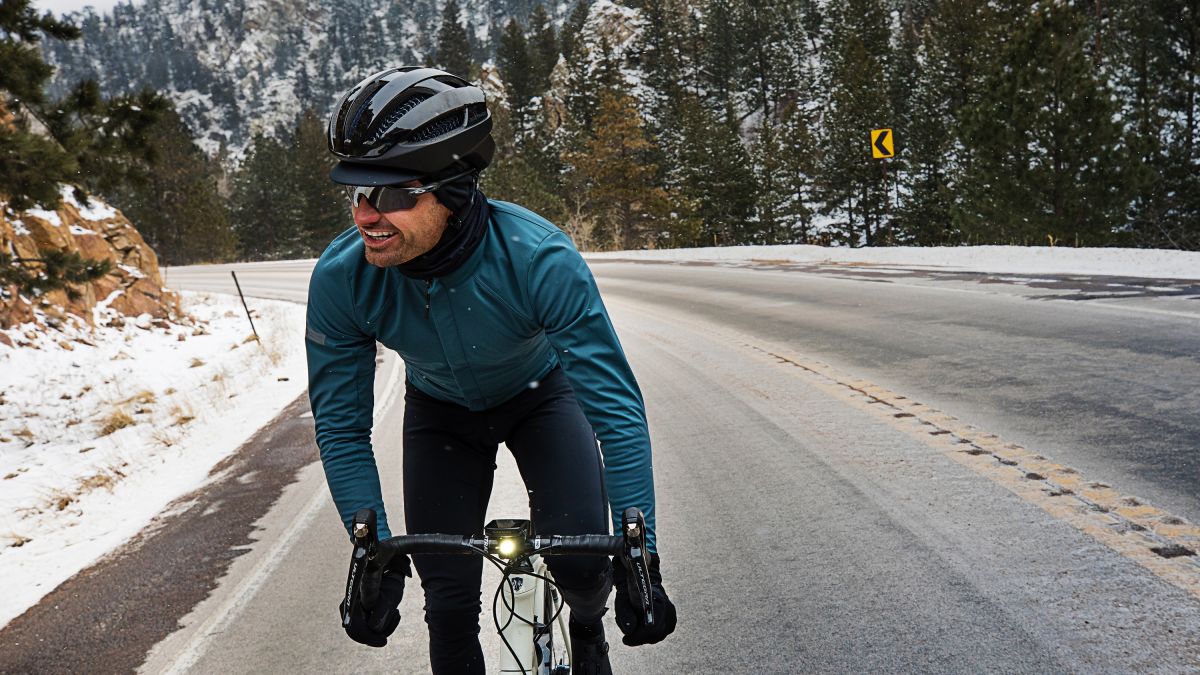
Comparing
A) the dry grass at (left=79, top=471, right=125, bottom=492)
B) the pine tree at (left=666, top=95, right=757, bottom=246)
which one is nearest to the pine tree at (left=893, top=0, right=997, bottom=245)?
the pine tree at (left=666, top=95, right=757, bottom=246)

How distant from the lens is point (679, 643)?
333 cm

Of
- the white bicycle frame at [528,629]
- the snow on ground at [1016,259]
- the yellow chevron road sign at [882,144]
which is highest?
the yellow chevron road sign at [882,144]

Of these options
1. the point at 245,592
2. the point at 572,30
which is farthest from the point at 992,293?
the point at 572,30

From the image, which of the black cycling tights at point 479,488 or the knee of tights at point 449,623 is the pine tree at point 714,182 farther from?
the knee of tights at point 449,623

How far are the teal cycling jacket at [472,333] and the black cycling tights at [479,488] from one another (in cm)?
16

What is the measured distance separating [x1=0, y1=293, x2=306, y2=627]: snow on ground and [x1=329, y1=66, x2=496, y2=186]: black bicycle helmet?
3905 millimetres

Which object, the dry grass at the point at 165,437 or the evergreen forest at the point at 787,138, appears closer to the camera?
the dry grass at the point at 165,437

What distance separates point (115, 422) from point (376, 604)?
32.8 ft

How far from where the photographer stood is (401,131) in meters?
2.11

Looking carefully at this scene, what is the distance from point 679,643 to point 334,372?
184 cm

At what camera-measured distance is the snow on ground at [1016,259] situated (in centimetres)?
1237

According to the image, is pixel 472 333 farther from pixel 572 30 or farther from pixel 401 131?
pixel 572 30

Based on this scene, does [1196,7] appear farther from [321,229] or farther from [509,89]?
[509,89]

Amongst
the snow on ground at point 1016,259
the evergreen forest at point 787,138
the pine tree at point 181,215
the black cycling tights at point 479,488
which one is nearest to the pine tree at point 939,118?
the evergreen forest at point 787,138
